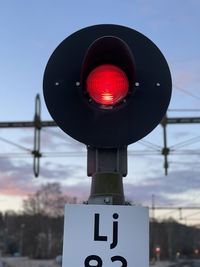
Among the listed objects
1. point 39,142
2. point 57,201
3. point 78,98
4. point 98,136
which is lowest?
point 98,136

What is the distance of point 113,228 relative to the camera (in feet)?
6.89

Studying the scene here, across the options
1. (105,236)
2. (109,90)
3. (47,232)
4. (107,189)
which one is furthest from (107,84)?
(47,232)

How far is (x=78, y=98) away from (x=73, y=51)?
212 mm

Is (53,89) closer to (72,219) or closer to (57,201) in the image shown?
(72,219)

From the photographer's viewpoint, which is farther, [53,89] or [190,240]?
[190,240]

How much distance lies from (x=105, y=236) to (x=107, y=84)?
24.2 inches

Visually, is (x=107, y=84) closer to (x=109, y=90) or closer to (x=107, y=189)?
(x=109, y=90)

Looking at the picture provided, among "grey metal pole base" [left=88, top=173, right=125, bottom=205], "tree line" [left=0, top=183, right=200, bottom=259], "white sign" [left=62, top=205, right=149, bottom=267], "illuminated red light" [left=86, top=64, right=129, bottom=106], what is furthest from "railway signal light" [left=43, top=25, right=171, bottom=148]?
"tree line" [left=0, top=183, right=200, bottom=259]

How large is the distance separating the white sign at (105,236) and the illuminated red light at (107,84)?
45 cm

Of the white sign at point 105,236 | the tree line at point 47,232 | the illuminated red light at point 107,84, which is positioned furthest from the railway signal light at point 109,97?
the tree line at point 47,232

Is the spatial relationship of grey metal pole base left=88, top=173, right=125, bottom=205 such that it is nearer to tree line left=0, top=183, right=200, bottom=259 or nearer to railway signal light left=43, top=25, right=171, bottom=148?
railway signal light left=43, top=25, right=171, bottom=148

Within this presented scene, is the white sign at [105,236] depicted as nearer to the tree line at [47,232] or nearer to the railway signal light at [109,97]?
the railway signal light at [109,97]

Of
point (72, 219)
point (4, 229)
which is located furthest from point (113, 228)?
point (4, 229)

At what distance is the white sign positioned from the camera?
2072mm
